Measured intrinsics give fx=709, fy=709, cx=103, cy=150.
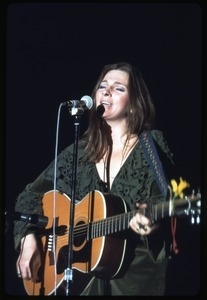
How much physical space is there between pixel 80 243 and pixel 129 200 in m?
0.27

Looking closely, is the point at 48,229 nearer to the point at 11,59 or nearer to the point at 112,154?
the point at 112,154

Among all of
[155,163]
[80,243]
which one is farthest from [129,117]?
[80,243]

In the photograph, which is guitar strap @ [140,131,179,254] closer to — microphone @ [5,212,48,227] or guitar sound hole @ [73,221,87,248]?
guitar sound hole @ [73,221,87,248]

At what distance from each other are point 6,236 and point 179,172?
789 millimetres

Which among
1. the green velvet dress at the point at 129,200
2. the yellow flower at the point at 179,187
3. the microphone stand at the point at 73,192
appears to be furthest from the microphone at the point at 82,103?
the yellow flower at the point at 179,187

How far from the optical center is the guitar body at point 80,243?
2904 millimetres

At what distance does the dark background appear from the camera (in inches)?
119

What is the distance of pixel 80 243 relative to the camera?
2.94 m

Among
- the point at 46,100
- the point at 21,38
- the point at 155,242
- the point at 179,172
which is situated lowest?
the point at 155,242

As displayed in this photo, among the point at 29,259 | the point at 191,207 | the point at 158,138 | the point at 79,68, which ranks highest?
the point at 79,68

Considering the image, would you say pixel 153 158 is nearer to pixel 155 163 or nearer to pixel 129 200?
pixel 155 163

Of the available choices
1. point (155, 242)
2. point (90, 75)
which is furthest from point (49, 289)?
point (90, 75)

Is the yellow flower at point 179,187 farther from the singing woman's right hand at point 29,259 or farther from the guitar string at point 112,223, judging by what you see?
the singing woman's right hand at point 29,259

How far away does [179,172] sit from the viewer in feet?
9.71
